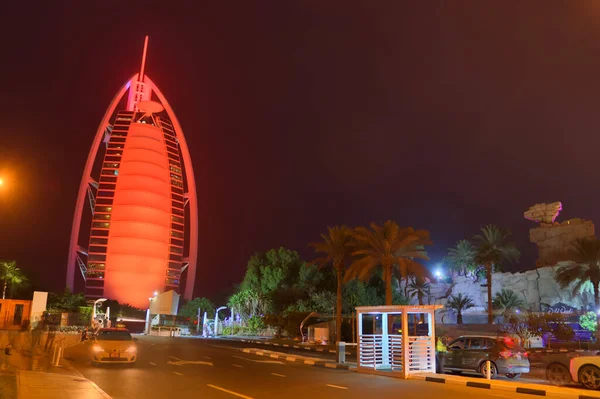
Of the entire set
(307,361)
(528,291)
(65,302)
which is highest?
(528,291)

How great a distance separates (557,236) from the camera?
79688mm

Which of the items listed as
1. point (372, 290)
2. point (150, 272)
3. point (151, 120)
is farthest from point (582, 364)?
point (151, 120)

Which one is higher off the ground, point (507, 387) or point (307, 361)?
point (507, 387)

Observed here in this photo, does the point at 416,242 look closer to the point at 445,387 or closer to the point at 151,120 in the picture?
the point at 445,387

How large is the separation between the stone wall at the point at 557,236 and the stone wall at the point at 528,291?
5.35 metres

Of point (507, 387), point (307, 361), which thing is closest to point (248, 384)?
point (507, 387)

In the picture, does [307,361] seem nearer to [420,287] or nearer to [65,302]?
[65,302]

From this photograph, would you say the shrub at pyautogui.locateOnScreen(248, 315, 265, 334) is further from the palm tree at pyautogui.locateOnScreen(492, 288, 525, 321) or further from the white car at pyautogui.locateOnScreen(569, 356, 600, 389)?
the white car at pyautogui.locateOnScreen(569, 356, 600, 389)

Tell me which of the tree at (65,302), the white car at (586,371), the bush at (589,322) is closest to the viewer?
the white car at (586,371)

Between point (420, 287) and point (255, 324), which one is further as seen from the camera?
point (420, 287)

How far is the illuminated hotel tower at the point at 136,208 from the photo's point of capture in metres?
119

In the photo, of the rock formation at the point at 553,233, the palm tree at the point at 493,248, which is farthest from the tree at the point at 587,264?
the rock formation at the point at 553,233

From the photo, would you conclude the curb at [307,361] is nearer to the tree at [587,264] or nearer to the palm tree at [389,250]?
the palm tree at [389,250]

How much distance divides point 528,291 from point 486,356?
64.1 metres
